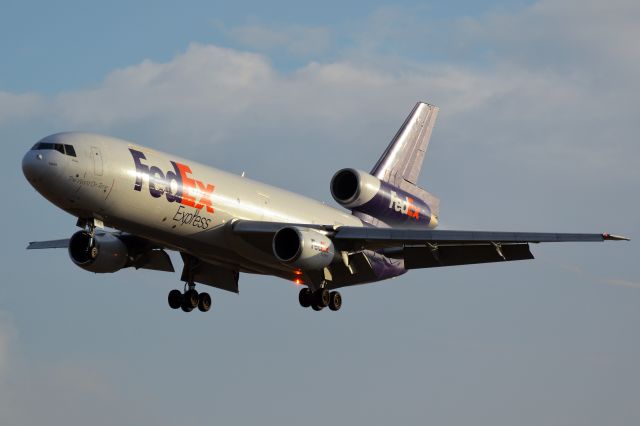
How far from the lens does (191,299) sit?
45844 mm

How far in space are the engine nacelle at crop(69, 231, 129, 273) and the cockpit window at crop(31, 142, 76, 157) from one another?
13.4 feet

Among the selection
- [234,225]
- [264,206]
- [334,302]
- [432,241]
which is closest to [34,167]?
[234,225]

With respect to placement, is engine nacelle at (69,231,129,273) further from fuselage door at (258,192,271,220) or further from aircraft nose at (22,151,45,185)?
fuselage door at (258,192,271,220)

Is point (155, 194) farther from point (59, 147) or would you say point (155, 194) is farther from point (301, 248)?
point (301, 248)

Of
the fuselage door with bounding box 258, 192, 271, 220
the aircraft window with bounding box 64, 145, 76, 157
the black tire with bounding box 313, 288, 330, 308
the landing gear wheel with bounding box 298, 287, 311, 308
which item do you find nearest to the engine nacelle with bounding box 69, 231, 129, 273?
the aircraft window with bounding box 64, 145, 76, 157

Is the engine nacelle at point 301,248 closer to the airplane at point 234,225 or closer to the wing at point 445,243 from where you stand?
the airplane at point 234,225

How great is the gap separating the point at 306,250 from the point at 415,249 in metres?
5.45

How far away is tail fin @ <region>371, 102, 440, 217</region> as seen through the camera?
163 feet

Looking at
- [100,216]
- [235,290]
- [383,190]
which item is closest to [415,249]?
[383,190]

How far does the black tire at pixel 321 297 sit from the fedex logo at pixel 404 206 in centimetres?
520

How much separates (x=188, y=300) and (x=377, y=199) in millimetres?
8033

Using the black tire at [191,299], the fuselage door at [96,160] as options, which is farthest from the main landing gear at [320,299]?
the fuselage door at [96,160]

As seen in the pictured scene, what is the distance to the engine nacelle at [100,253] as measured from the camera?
4128cm

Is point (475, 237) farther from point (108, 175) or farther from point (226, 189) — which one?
point (108, 175)
